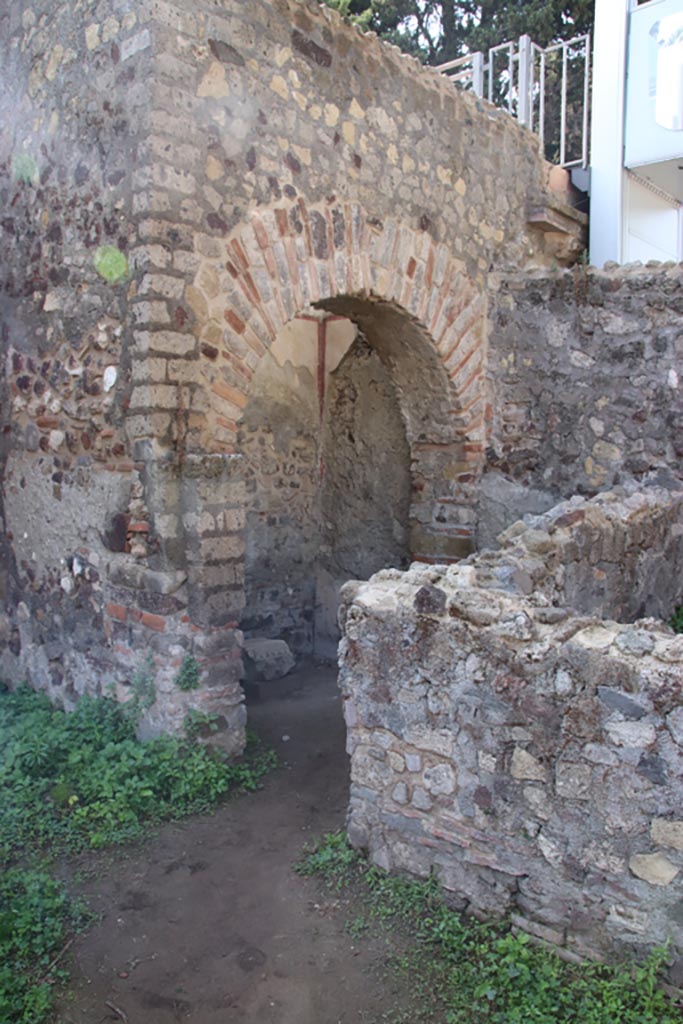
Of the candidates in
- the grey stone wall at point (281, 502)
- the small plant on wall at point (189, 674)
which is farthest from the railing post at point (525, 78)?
the small plant on wall at point (189, 674)

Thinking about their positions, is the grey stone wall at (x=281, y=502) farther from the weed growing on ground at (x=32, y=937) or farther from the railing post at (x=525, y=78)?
the railing post at (x=525, y=78)

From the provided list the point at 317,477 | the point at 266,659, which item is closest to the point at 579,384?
the point at 317,477

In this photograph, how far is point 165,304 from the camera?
417 centimetres

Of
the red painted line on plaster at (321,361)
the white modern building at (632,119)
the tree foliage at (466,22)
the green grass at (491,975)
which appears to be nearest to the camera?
the green grass at (491,975)

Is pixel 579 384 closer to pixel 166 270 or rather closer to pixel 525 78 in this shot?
pixel 166 270

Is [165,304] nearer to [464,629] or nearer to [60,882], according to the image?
[464,629]

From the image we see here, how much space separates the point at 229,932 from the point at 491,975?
1014 mm

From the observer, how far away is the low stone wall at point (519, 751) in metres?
2.54

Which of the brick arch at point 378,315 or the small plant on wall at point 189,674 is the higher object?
the brick arch at point 378,315

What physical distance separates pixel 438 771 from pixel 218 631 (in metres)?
1.72

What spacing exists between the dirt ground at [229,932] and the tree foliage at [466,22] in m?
12.5

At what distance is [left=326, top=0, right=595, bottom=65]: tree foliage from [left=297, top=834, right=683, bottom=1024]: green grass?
43.0 feet

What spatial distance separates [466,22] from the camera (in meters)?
14.7

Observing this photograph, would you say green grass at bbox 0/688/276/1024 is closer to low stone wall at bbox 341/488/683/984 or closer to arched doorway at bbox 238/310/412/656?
low stone wall at bbox 341/488/683/984
